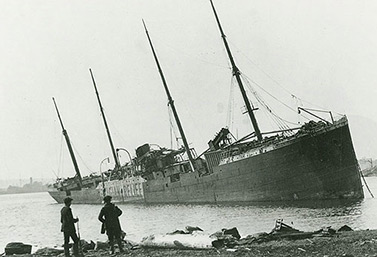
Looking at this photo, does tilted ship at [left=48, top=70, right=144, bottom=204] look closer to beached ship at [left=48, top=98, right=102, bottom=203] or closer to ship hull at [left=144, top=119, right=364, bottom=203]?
beached ship at [left=48, top=98, right=102, bottom=203]

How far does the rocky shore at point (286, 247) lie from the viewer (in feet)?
25.8

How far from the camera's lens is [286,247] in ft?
27.9

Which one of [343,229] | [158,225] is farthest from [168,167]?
[343,229]

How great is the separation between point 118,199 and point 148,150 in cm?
886

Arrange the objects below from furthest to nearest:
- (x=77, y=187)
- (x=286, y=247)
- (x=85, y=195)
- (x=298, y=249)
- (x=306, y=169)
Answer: (x=77, y=187) < (x=85, y=195) < (x=306, y=169) < (x=286, y=247) < (x=298, y=249)

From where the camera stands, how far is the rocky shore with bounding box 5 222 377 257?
786 centimetres

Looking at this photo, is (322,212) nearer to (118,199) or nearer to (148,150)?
(148,150)

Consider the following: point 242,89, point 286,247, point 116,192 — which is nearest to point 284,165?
point 242,89

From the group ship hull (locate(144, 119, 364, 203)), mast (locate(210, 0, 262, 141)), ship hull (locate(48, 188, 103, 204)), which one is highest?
mast (locate(210, 0, 262, 141))

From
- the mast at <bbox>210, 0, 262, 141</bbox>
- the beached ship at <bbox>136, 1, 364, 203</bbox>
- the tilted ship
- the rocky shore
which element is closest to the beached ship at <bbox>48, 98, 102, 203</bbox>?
the tilted ship

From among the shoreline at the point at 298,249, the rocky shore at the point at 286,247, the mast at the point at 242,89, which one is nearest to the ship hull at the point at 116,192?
the mast at the point at 242,89

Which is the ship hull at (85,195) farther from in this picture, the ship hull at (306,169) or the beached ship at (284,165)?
the ship hull at (306,169)

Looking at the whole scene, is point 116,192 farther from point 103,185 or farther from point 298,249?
point 298,249

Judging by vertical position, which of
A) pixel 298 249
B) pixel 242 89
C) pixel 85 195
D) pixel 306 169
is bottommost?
pixel 306 169
